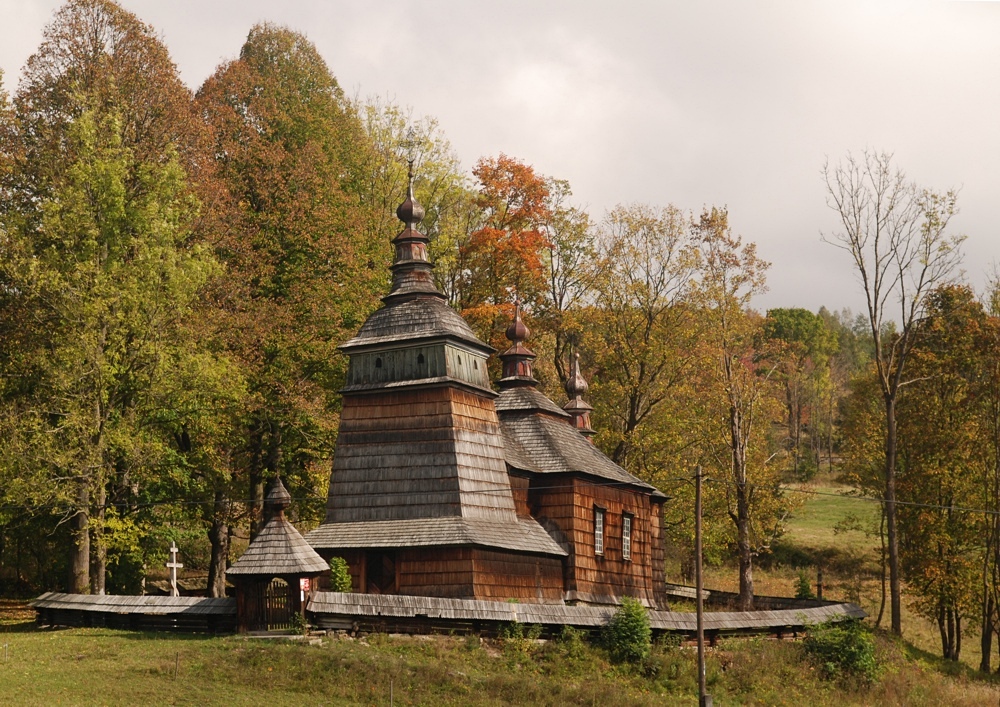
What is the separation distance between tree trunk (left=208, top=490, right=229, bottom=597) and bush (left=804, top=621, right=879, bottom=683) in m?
20.1

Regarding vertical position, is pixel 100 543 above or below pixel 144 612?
above

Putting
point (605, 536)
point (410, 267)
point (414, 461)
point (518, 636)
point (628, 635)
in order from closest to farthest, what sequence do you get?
point (518, 636), point (628, 635), point (414, 461), point (410, 267), point (605, 536)

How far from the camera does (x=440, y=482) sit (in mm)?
33812

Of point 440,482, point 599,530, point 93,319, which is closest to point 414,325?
point 440,482

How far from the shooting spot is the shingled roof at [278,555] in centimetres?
2794

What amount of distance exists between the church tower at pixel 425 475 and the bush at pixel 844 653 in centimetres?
819

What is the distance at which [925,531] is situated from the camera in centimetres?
4341

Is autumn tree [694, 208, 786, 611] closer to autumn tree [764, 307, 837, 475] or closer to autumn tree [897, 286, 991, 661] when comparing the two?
autumn tree [897, 286, 991, 661]

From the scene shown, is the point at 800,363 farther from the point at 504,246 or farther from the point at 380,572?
the point at 380,572

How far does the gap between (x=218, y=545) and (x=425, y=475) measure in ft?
37.6

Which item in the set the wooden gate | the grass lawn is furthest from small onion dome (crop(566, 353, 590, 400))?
the wooden gate

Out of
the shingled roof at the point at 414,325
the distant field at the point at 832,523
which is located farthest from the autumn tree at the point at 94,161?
the distant field at the point at 832,523

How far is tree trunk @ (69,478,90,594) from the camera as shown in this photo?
3266 centimetres

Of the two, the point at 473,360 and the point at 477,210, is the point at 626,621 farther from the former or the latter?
the point at 477,210
